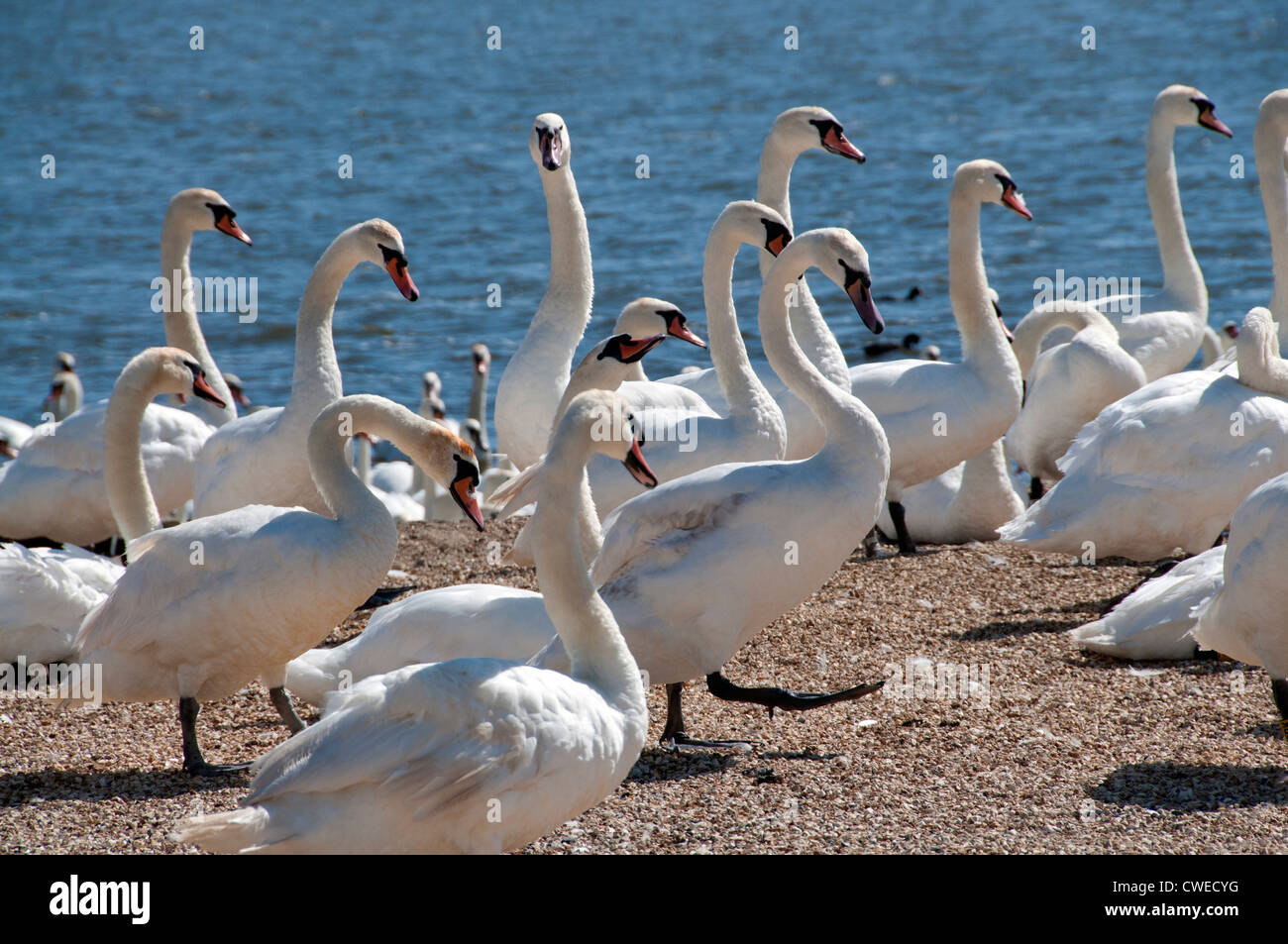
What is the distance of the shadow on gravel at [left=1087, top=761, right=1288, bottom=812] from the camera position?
4746 mm

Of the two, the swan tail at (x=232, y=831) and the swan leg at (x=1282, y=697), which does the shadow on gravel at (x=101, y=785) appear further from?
the swan leg at (x=1282, y=697)

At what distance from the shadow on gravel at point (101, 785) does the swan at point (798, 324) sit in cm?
332

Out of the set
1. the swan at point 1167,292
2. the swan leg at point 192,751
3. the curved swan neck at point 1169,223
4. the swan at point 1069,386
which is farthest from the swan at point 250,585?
the curved swan neck at point 1169,223

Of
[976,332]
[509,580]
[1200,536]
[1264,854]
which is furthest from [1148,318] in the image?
[1264,854]

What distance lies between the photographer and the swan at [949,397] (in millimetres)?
7895

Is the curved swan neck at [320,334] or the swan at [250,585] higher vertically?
the curved swan neck at [320,334]

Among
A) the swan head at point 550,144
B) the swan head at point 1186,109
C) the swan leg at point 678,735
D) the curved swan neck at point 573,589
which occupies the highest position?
the swan head at point 1186,109

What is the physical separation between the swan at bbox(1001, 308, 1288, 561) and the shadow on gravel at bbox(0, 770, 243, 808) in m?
3.51

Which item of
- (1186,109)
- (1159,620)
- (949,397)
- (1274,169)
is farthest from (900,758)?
(1186,109)

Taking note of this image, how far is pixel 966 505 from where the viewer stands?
342 inches

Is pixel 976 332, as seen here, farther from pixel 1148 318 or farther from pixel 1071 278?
pixel 1071 278

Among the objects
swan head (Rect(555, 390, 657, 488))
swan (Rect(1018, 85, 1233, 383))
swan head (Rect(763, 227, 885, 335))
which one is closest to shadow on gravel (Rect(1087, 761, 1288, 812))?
swan head (Rect(555, 390, 657, 488))

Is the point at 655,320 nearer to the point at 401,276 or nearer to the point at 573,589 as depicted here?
the point at 401,276

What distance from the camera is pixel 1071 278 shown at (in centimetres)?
1694
